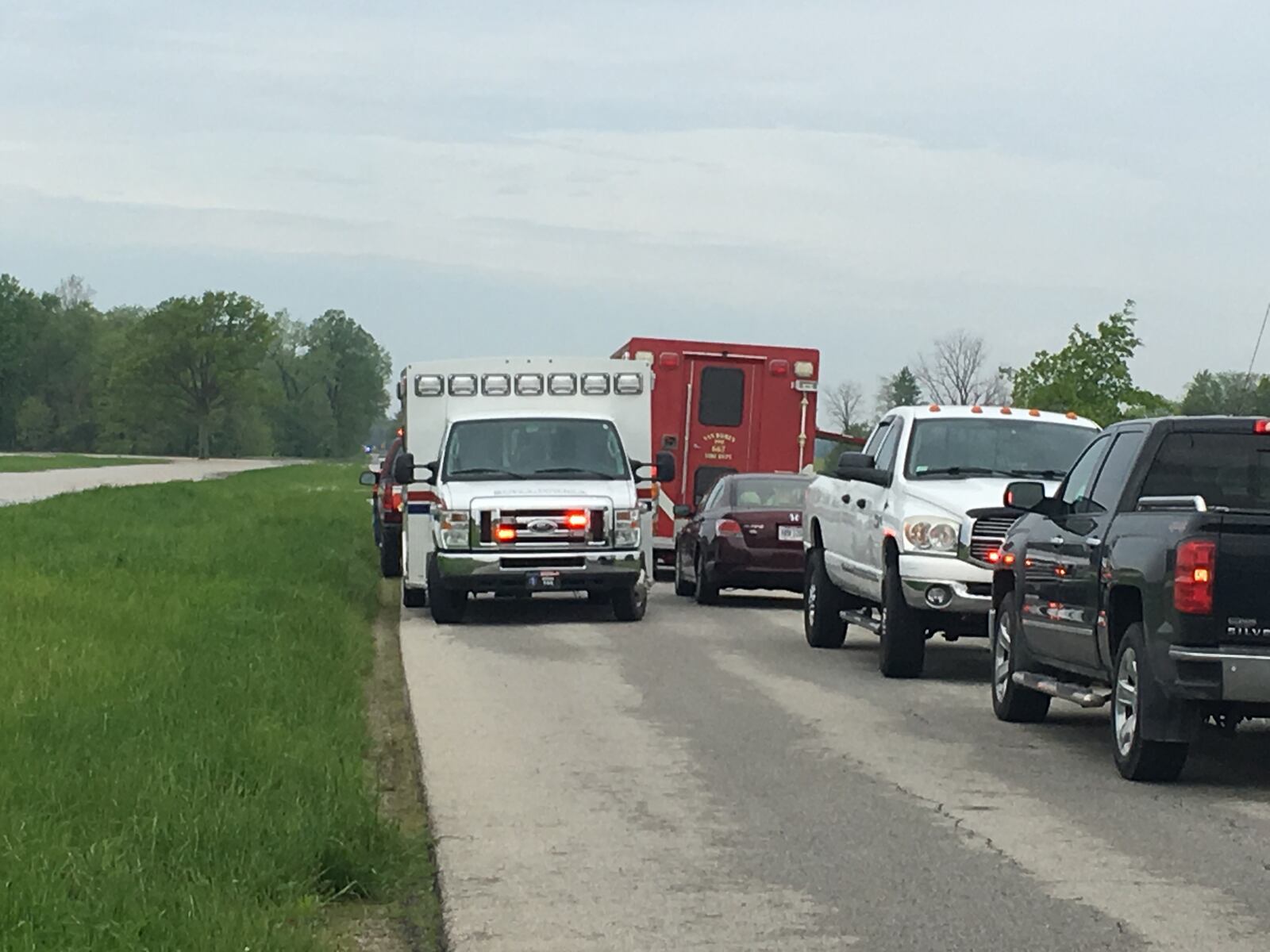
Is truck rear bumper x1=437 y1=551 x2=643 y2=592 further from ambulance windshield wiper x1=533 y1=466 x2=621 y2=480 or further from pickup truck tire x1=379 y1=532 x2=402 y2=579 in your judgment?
pickup truck tire x1=379 y1=532 x2=402 y2=579

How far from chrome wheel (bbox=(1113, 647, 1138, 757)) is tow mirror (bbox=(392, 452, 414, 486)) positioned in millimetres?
11257

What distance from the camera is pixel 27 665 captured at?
12891mm

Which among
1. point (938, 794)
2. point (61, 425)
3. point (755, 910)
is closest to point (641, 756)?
point (938, 794)

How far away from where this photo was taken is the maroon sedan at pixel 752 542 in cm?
2281

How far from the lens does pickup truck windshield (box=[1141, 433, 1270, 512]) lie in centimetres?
1126

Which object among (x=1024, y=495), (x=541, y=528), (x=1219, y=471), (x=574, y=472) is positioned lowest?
(x=541, y=528)

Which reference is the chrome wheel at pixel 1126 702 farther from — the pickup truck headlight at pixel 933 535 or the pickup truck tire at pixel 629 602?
the pickup truck tire at pixel 629 602

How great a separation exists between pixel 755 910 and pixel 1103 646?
4242mm

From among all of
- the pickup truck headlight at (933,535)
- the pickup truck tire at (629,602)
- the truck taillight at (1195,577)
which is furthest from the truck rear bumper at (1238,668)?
the pickup truck tire at (629,602)

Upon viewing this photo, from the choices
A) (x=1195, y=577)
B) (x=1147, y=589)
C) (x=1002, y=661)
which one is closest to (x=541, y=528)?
(x=1002, y=661)

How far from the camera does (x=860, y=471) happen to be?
16.2 meters

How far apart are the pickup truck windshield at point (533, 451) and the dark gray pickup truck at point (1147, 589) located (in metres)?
8.47

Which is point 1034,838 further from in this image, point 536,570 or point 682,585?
point 682,585

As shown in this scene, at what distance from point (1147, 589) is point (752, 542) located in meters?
12.6
